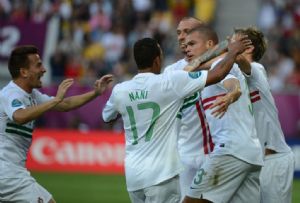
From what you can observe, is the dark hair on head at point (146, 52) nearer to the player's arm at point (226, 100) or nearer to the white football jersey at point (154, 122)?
the white football jersey at point (154, 122)

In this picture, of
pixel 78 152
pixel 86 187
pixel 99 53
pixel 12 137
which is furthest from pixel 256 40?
pixel 99 53

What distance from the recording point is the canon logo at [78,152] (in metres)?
20.4

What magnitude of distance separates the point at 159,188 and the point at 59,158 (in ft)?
37.6

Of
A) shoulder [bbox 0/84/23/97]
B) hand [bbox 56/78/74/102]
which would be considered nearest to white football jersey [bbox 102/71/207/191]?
hand [bbox 56/78/74/102]

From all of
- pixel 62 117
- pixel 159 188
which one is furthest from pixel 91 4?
pixel 159 188

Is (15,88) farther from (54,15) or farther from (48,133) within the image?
(54,15)

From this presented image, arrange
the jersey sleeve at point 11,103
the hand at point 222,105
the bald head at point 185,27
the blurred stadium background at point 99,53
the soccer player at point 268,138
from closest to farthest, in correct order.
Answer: the hand at point 222,105
the jersey sleeve at point 11,103
the soccer player at point 268,138
the bald head at point 185,27
the blurred stadium background at point 99,53

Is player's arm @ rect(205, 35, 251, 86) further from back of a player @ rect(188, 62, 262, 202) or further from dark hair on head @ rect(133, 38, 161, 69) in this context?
dark hair on head @ rect(133, 38, 161, 69)

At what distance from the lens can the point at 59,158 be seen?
67.3 feet

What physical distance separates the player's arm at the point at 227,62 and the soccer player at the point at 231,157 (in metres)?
0.16

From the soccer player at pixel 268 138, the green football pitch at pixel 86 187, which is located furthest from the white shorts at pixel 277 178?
the green football pitch at pixel 86 187

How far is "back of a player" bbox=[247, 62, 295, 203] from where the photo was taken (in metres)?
10.1

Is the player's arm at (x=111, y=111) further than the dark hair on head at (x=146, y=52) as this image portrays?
Yes

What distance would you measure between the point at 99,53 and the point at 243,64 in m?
15.2
